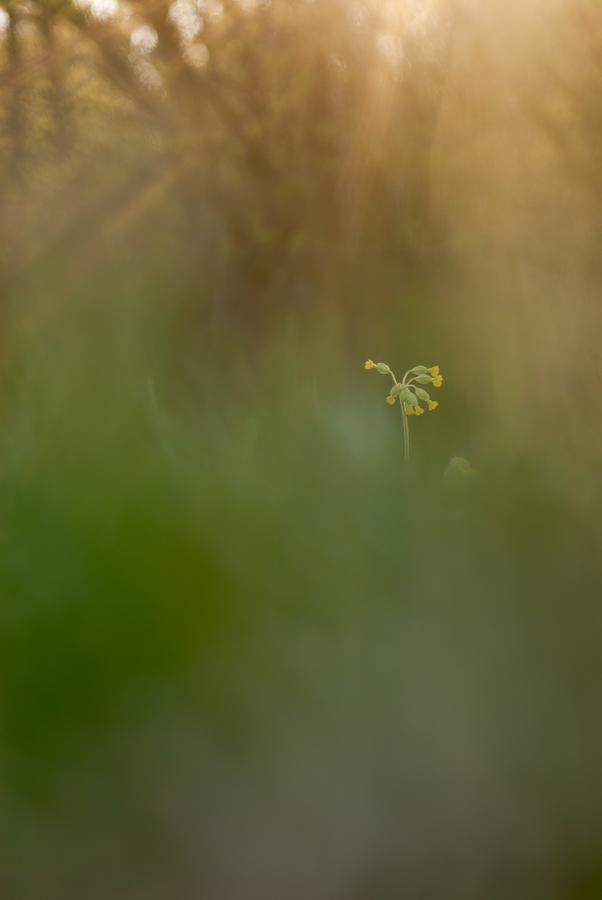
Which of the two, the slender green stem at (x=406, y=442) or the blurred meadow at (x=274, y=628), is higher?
the slender green stem at (x=406, y=442)

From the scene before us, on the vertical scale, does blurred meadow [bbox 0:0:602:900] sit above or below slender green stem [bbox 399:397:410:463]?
below

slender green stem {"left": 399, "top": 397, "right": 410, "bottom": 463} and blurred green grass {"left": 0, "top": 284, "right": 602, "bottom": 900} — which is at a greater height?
slender green stem {"left": 399, "top": 397, "right": 410, "bottom": 463}

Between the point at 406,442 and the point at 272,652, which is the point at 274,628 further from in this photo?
the point at 406,442

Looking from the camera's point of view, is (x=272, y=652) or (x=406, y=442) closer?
(x=272, y=652)

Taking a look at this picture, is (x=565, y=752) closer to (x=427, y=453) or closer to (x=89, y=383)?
(x=427, y=453)

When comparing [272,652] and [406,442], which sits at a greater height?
[406,442]

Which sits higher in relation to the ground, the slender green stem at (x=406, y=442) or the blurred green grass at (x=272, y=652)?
the slender green stem at (x=406, y=442)

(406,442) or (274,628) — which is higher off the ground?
(406,442)

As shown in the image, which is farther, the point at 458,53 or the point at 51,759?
the point at 458,53

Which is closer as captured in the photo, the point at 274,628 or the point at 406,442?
the point at 274,628

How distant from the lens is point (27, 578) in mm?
324

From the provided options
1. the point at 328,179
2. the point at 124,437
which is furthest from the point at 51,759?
the point at 328,179

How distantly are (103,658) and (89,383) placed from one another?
0.14 m

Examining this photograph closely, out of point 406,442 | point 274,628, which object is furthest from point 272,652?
point 406,442
